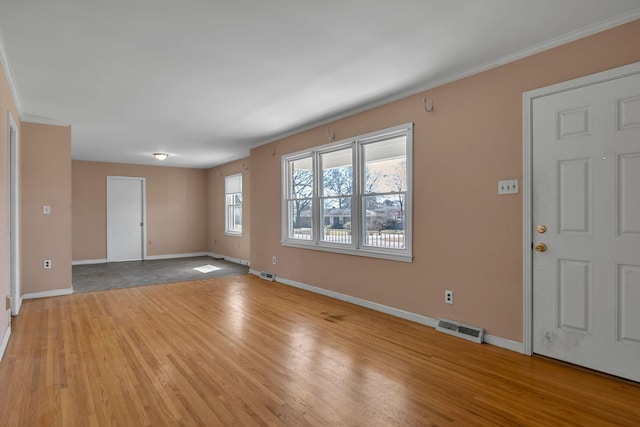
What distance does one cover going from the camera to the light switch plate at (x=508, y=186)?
10.1ft

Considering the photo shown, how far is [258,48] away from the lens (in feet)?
9.64

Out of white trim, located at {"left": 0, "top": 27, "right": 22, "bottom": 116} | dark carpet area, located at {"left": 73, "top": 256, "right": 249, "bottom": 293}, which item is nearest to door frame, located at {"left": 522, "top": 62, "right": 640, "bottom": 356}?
white trim, located at {"left": 0, "top": 27, "right": 22, "bottom": 116}

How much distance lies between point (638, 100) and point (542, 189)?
0.83 meters

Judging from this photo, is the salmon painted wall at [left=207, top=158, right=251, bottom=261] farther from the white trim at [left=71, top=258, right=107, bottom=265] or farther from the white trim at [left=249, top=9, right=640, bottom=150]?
the white trim at [left=249, top=9, right=640, bottom=150]

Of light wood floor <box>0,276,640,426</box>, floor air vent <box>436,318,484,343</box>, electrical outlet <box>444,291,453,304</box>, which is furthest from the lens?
electrical outlet <box>444,291,453,304</box>

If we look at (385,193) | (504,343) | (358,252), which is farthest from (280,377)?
(385,193)

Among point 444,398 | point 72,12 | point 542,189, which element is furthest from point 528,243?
point 72,12

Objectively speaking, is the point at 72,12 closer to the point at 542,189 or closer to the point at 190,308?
A: the point at 190,308

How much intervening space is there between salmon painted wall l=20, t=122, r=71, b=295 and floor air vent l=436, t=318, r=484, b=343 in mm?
5279

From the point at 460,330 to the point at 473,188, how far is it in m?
1.35

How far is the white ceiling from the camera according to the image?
238 centimetres

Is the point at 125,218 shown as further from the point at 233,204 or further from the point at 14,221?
the point at 14,221

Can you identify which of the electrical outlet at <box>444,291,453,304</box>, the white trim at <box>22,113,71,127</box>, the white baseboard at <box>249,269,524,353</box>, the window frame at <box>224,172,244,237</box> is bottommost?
the white baseboard at <box>249,269,524,353</box>

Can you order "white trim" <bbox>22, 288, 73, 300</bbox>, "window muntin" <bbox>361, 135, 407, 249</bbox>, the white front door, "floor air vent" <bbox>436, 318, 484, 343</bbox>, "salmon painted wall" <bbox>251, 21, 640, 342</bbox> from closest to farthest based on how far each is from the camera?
the white front door
"salmon painted wall" <bbox>251, 21, 640, 342</bbox>
"floor air vent" <bbox>436, 318, 484, 343</bbox>
"window muntin" <bbox>361, 135, 407, 249</bbox>
"white trim" <bbox>22, 288, 73, 300</bbox>
